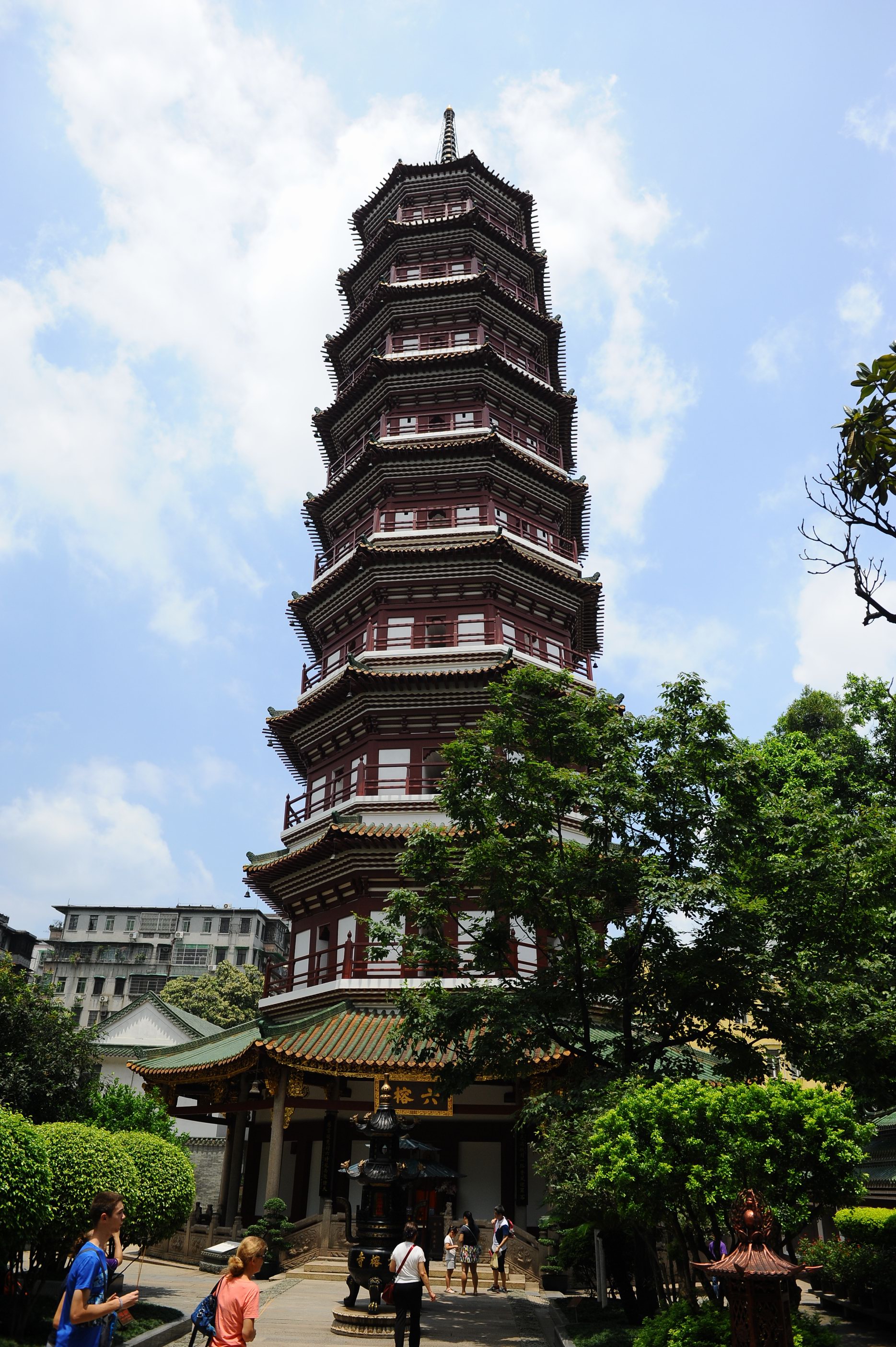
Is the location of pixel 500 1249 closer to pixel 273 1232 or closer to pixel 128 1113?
pixel 273 1232

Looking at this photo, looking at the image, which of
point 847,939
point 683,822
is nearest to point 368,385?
point 683,822

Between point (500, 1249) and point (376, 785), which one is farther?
point (376, 785)

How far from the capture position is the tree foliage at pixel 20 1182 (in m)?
9.92

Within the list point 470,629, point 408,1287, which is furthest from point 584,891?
point 470,629

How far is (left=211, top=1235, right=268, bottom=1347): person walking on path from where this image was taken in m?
6.68

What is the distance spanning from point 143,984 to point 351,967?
181 ft

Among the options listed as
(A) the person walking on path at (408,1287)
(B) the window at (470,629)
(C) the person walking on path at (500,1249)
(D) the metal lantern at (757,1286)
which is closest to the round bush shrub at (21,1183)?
(A) the person walking on path at (408,1287)

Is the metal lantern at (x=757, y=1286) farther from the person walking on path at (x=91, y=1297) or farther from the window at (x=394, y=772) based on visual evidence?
the window at (x=394, y=772)

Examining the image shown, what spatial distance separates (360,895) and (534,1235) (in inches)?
330

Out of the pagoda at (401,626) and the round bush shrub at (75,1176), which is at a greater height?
the pagoda at (401,626)

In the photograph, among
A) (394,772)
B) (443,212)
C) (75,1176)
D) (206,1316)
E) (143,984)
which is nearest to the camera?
(206,1316)

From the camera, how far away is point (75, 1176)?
1156 cm

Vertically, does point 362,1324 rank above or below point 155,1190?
below

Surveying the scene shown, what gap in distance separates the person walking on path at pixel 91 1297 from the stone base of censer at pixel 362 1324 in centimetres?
840
